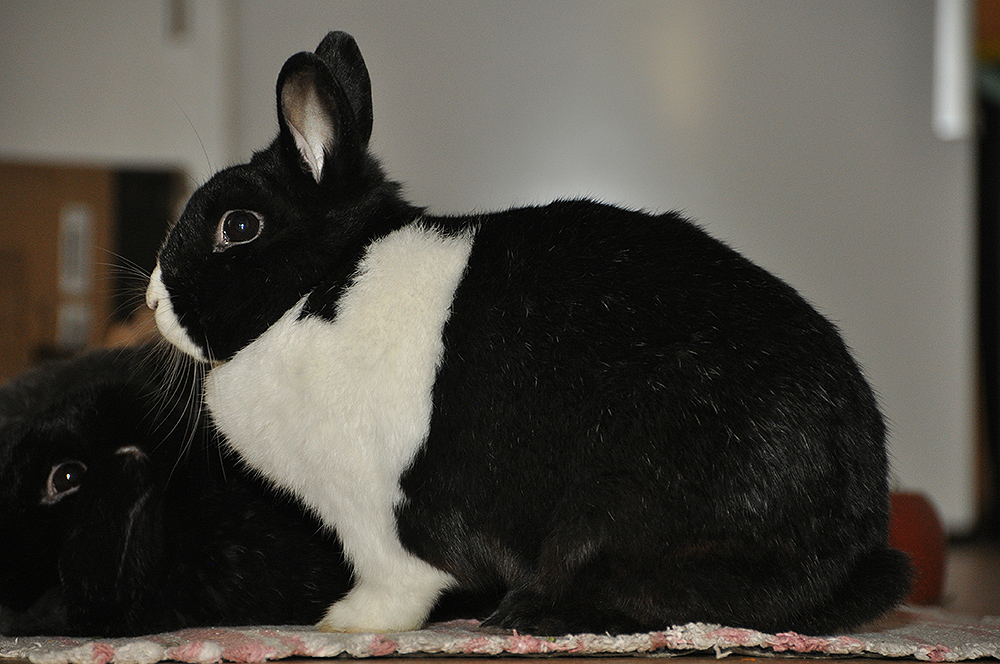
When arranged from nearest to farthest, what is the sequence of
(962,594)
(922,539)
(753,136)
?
(922,539)
(962,594)
(753,136)

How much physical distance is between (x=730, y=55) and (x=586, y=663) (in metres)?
2.28

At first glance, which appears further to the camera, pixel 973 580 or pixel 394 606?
pixel 973 580

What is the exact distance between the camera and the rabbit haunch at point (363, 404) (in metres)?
0.80

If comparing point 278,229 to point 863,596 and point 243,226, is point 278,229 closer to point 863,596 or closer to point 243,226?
point 243,226

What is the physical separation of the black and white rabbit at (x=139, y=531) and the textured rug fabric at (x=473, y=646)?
73mm

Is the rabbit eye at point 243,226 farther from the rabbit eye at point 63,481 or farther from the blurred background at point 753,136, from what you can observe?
the blurred background at point 753,136

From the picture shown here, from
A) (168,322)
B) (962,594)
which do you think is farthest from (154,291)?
(962,594)

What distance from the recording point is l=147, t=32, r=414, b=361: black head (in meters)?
0.85

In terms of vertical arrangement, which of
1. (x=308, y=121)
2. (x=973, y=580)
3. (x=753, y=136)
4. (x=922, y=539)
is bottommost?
(x=973, y=580)

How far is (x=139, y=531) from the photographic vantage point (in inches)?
34.4

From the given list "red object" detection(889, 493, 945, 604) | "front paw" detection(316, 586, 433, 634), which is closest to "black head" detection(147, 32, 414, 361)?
"front paw" detection(316, 586, 433, 634)

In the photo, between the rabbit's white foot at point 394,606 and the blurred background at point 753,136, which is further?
the blurred background at point 753,136

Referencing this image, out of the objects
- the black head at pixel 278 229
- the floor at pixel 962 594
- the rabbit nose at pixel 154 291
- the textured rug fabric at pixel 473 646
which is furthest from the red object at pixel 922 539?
the rabbit nose at pixel 154 291

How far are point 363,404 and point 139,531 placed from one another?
0.85ft
